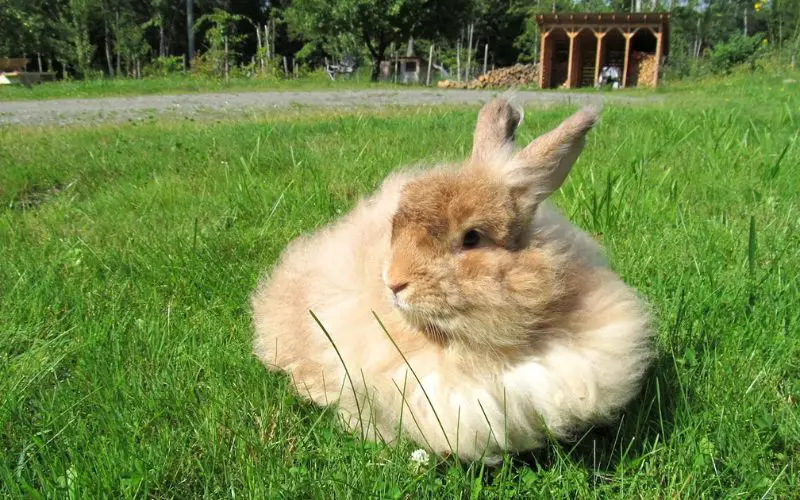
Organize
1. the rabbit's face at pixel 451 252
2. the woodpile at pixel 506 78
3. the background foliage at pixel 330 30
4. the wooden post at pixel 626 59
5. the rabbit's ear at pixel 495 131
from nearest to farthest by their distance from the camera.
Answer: the rabbit's face at pixel 451 252
the rabbit's ear at pixel 495 131
the wooden post at pixel 626 59
the woodpile at pixel 506 78
the background foliage at pixel 330 30

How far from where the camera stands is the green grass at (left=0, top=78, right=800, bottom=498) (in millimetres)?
1438

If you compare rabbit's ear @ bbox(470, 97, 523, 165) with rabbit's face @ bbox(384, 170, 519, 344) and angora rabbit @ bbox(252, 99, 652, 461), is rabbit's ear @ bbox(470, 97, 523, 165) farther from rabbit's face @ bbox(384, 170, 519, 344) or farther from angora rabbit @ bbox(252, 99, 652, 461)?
rabbit's face @ bbox(384, 170, 519, 344)

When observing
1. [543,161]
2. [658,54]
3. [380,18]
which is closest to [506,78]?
[380,18]

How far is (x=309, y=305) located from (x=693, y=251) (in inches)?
67.5

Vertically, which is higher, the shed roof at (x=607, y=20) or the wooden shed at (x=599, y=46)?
the shed roof at (x=607, y=20)

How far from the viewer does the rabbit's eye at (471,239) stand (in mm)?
1421

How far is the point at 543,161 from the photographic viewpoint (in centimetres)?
151

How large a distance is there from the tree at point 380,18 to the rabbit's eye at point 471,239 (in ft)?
87.2

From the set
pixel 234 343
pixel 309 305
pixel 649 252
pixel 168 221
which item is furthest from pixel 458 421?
pixel 168 221

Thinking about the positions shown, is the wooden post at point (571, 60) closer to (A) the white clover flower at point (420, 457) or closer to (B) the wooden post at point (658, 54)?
(B) the wooden post at point (658, 54)

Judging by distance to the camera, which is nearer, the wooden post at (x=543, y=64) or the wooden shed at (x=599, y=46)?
the wooden shed at (x=599, y=46)

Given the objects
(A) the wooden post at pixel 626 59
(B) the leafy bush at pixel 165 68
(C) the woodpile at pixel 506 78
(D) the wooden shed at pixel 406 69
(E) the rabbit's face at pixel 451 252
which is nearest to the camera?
(E) the rabbit's face at pixel 451 252

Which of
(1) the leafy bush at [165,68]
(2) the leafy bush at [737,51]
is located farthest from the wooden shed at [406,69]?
(2) the leafy bush at [737,51]

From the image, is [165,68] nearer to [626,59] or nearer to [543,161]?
[626,59]
